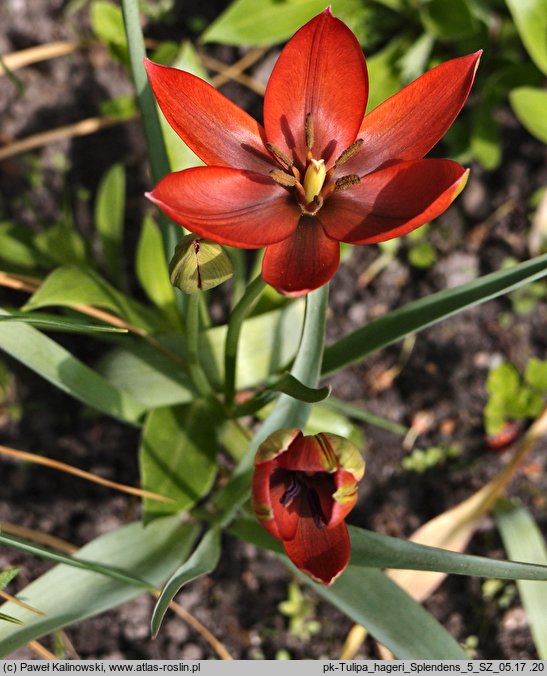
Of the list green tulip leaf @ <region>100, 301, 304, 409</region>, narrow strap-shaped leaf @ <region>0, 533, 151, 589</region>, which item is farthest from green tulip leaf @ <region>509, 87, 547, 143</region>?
narrow strap-shaped leaf @ <region>0, 533, 151, 589</region>

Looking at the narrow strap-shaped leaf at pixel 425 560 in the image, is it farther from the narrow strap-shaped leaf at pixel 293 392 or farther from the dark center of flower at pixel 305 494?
the narrow strap-shaped leaf at pixel 293 392

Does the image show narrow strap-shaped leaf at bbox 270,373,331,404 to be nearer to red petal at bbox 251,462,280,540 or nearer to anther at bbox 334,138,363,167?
red petal at bbox 251,462,280,540

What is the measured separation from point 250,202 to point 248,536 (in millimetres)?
687

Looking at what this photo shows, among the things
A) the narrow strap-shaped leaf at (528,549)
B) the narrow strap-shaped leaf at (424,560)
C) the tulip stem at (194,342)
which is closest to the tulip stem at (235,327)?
the tulip stem at (194,342)

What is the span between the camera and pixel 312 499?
3.74 feet

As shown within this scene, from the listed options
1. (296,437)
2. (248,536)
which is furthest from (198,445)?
(296,437)

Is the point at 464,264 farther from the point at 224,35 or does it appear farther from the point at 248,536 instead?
the point at 248,536

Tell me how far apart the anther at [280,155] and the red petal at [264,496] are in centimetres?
48

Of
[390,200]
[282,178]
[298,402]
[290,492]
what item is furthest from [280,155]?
Answer: [290,492]

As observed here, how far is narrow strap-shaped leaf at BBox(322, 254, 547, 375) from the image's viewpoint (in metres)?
1.16

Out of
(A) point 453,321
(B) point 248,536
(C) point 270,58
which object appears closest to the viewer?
(B) point 248,536

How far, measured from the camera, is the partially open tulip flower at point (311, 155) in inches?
41.0

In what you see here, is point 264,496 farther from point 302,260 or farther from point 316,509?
point 302,260
